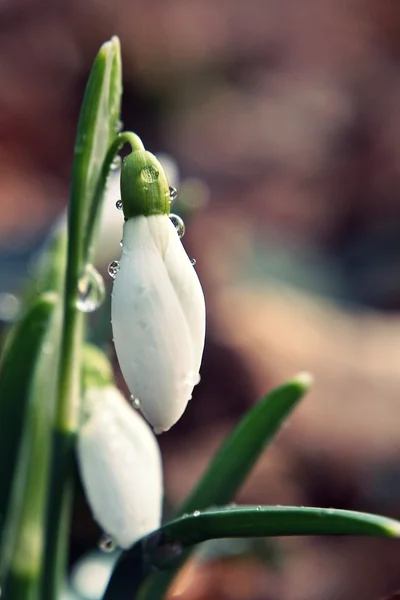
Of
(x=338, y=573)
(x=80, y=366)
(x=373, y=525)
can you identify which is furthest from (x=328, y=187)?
(x=373, y=525)

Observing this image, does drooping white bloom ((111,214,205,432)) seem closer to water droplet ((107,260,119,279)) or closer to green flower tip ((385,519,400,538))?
water droplet ((107,260,119,279))

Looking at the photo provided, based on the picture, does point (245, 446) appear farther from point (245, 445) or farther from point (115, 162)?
point (115, 162)

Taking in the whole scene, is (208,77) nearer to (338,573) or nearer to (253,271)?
(253,271)

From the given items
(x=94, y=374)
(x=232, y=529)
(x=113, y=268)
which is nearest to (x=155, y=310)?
(x=113, y=268)

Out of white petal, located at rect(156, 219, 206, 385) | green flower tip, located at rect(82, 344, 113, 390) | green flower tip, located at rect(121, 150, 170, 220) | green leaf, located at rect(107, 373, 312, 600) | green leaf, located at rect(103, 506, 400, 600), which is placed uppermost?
green flower tip, located at rect(121, 150, 170, 220)

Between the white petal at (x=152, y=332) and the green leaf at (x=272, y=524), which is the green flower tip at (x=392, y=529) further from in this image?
the white petal at (x=152, y=332)

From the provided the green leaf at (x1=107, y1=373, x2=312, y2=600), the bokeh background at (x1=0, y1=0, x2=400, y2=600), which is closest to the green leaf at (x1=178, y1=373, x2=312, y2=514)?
the green leaf at (x1=107, y1=373, x2=312, y2=600)
